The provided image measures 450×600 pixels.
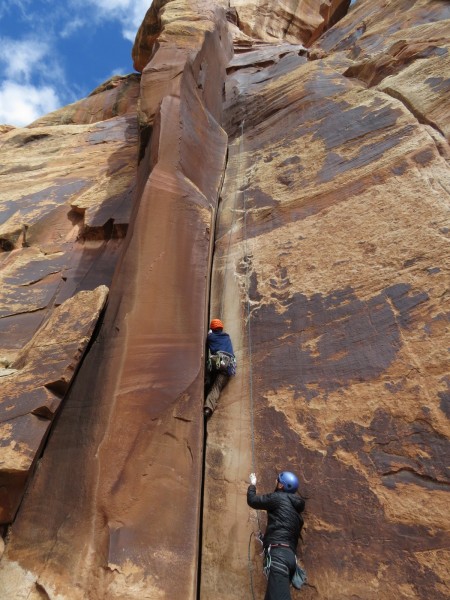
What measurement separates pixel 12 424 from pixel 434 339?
5.35 meters

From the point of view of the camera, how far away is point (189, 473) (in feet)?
17.0

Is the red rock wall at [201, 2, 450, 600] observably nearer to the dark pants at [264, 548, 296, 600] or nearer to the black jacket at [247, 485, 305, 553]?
the black jacket at [247, 485, 305, 553]

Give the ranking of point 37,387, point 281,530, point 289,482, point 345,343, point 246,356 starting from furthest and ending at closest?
point 246,356 < point 37,387 < point 345,343 < point 289,482 < point 281,530

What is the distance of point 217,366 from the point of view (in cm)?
597

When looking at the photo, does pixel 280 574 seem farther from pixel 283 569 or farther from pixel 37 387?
pixel 37 387

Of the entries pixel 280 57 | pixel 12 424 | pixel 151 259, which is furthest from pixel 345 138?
pixel 280 57

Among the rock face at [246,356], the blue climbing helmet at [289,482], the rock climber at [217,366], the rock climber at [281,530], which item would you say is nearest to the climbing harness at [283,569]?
the rock climber at [281,530]

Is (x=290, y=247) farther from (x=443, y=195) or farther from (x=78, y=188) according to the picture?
(x=78, y=188)

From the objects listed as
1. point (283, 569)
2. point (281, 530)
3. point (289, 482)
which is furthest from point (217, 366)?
point (283, 569)

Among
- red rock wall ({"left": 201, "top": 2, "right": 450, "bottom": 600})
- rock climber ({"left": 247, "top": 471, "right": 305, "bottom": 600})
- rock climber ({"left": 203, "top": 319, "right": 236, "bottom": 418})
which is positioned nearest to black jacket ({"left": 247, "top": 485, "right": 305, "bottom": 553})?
rock climber ({"left": 247, "top": 471, "right": 305, "bottom": 600})

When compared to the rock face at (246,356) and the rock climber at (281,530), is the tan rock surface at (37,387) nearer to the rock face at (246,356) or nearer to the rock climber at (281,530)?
the rock face at (246,356)

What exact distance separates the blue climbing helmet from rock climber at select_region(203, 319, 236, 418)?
156cm

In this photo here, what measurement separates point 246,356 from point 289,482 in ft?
6.92

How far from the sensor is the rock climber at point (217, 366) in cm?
588
